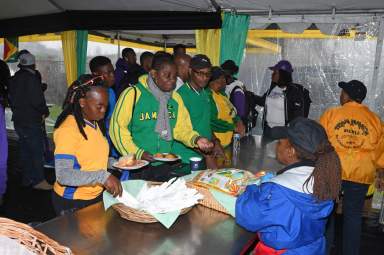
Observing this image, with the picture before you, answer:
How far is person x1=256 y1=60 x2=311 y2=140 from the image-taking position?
4.14 m

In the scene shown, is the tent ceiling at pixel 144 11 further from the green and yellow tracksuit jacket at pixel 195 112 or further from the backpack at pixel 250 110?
the green and yellow tracksuit jacket at pixel 195 112

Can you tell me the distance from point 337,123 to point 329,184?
5.20ft

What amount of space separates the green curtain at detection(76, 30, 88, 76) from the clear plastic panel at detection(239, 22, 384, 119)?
3.25 metres

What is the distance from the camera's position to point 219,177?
1.86 meters

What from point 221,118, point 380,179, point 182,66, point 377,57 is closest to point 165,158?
point 182,66

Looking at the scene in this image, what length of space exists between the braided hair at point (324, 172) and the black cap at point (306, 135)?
0.03 meters

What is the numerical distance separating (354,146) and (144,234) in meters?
2.18

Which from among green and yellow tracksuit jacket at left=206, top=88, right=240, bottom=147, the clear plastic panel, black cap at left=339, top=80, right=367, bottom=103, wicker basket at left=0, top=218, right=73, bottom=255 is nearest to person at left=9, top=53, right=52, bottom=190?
green and yellow tracksuit jacket at left=206, top=88, right=240, bottom=147

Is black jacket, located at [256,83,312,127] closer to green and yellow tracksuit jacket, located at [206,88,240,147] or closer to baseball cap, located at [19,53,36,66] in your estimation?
green and yellow tracksuit jacket, located at [206,88,240,147]

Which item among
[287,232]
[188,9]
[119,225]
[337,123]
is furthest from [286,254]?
[188,9]

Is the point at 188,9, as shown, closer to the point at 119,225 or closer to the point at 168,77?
the point at 168,77

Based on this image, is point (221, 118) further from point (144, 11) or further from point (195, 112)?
point (144, 11)

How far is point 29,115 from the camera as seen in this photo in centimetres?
453

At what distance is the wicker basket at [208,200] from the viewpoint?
5.83 ft
